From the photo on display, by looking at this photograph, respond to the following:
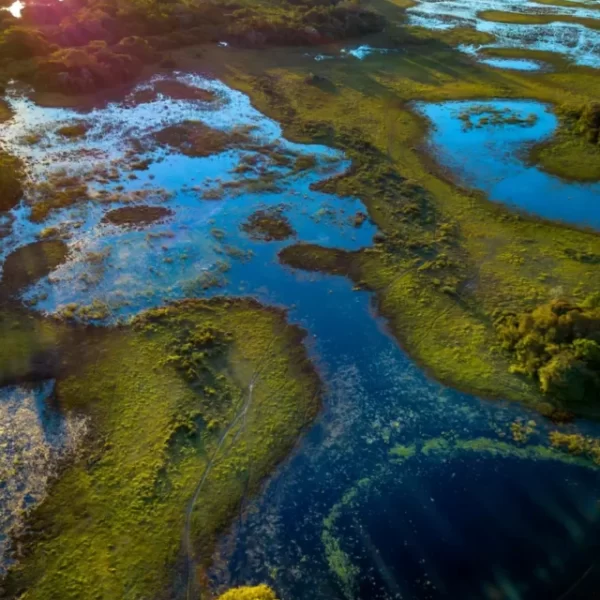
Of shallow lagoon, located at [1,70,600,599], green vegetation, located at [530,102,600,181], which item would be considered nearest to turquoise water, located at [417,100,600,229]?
green vegetation, located at [530,102,600,181]

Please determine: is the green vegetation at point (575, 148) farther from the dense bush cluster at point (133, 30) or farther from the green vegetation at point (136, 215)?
the dense bush cluster at point (133, 30)

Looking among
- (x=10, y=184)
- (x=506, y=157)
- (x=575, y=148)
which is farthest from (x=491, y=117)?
(x=10, y=184)

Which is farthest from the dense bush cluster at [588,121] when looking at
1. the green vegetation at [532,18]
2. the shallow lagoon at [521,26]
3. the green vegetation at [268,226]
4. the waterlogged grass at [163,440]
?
the green vegetation at [532,18]

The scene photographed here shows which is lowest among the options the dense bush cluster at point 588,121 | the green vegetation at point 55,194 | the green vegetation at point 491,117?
the green vegetation at point 55,194

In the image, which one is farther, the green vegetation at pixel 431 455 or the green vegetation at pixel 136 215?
the green vegetation at pixel 136 215

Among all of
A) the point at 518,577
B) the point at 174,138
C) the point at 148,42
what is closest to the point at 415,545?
the point at 518,577
